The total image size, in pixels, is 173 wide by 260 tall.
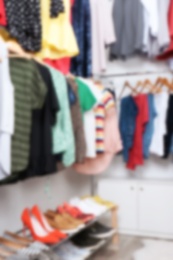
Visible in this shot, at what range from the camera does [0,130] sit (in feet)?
5.08

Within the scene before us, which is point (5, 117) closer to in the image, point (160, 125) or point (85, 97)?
point (85, 97)

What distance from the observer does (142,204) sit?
3158mm

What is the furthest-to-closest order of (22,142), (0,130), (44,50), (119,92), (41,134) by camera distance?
(119,92)
(44,50)
(41,134)
(22,142)
(0,130)

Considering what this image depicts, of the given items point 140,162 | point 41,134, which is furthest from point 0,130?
point 140,162

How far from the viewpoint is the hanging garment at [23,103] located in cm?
163

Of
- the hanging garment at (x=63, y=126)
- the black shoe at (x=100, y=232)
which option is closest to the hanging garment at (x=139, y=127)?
the black shoe at (x=100, y=232)

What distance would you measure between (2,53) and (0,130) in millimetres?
406

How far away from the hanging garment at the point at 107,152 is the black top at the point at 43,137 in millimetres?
894

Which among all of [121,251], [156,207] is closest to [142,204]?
[156,207]

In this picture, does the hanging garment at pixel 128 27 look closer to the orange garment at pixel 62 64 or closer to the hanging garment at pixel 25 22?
the orange garment at pixel 62 64

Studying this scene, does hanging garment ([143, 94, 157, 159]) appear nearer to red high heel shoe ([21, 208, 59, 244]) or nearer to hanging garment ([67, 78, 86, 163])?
hanging garment ([67, 78, 86, 163])

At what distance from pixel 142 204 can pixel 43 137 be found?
1.72 metres

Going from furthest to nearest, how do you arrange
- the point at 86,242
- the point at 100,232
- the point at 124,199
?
the point at 124,199, the point at 100,232, the point at 86,242

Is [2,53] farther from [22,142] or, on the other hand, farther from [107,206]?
[107,206]
